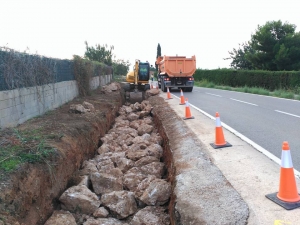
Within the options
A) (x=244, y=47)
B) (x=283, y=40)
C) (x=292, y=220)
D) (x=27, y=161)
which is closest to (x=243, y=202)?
(x=292, y=220)

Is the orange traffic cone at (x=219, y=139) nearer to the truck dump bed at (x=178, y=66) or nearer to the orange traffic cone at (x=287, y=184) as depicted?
the orange traffic cone at (x=287, y=184)

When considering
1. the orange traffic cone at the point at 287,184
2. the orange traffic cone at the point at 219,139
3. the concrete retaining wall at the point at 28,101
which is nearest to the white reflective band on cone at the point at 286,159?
the orange traffic cone at the point at 287,184

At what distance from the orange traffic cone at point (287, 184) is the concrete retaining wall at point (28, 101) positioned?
6242 millimetres

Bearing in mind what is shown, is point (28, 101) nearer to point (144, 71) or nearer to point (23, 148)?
point (23, 148)

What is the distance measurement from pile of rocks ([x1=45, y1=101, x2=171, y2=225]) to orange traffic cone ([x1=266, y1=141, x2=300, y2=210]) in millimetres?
1969

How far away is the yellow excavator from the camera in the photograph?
2077cm

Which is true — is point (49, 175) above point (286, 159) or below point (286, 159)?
below

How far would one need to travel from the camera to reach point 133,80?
72.2 ft

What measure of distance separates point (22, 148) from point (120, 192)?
6.86 ft

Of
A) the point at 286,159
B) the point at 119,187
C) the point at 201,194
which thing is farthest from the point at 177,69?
the point at 286,159

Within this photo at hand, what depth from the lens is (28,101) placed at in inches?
349

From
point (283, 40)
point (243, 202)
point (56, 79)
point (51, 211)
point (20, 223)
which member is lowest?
point (51, 211)

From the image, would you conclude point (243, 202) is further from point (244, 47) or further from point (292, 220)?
point (244, 47)

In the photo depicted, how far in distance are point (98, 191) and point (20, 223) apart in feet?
7.09
